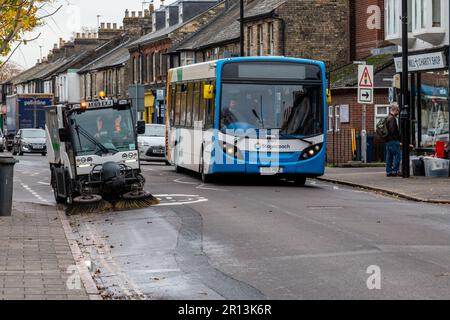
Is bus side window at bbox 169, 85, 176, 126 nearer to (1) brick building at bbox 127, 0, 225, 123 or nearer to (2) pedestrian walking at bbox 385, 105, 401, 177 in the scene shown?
(2) pedestrian walking at bbox 385, 105, 401, 177

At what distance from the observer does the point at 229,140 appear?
86.0ft

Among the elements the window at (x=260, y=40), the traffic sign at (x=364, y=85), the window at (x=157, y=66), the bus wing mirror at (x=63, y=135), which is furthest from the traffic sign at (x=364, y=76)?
the window at (x=157, y=66)

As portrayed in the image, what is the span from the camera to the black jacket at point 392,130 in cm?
2923

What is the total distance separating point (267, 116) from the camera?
26.2m

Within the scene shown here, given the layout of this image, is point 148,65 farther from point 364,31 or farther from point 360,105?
point 360,105

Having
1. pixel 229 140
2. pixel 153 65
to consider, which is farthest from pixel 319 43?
pixel 229 140

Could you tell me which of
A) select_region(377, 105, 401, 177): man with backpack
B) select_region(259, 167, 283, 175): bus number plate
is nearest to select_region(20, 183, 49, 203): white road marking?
select_region(259, 167, 283, 175): bus number plate

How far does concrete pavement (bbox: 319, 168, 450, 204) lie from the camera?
75.5 ft

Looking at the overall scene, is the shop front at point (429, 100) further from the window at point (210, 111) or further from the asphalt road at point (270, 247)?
the asphalt road at point (270, 247)

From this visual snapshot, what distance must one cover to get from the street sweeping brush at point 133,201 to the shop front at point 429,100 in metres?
11.4

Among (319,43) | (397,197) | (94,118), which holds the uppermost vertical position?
(319,43)

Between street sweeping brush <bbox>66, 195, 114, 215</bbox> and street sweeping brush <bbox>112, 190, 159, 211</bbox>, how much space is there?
0.19 metres

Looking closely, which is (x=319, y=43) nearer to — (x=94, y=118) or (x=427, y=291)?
(x=94, y=118)
